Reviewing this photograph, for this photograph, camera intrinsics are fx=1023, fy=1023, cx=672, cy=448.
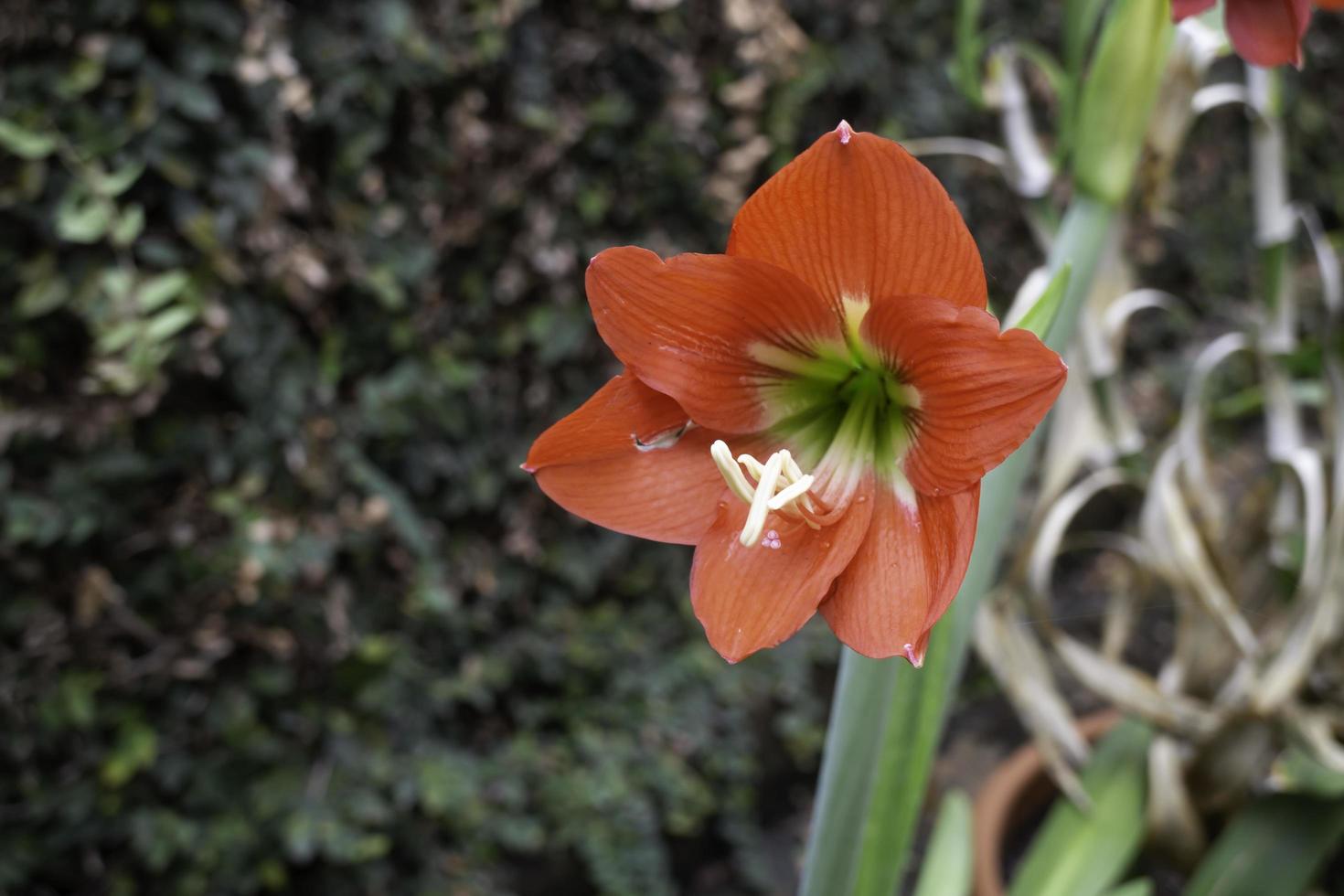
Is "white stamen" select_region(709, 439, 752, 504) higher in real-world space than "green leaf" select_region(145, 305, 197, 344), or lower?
higher

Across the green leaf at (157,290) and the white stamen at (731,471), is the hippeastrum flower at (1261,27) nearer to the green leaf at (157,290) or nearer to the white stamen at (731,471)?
the white stamen at (731,471)

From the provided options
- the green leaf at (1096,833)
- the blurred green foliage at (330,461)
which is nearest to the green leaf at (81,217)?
the blurred green foliage at (330,461)

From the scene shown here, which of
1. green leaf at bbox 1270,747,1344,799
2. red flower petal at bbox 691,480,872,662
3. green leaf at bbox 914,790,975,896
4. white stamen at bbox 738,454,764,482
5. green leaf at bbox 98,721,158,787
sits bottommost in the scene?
green leaf at bbox 98,721,158,787

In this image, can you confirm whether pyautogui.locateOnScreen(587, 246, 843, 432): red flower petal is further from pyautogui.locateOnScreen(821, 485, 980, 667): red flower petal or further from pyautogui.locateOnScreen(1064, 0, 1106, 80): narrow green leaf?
pyautogui.locateOnScreen(1064, 0, 1106, 80): narrow green leaf

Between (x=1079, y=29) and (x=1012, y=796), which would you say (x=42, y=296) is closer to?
(x=1079, y=29)

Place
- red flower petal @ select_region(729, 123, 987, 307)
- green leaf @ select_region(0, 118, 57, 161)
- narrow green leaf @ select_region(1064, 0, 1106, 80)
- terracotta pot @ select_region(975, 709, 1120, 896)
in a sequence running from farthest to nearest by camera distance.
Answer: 1. terracotta pot @ select_region(975, 709, 1120, 896)
2. green leaf @ select_region(0, 118, 57, 161)
3. narrow green leaf @ select_region(1064, 0, 1106, 80)
4. red flower petal @ select_region(729, 123, 987, 307)

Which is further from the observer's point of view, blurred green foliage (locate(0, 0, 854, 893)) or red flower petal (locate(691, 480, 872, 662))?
blurred green foliage (locate(0, 0, 854, 893))

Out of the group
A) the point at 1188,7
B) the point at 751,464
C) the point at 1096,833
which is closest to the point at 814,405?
the point at 751,464

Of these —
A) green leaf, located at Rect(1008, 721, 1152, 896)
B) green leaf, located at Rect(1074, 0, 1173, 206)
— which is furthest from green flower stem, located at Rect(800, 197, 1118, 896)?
green leaf, located at Rect(1008, 721, 1152, 896)

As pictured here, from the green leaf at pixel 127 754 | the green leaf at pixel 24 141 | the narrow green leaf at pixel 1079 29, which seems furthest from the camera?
the green leaf at pixel 127 754

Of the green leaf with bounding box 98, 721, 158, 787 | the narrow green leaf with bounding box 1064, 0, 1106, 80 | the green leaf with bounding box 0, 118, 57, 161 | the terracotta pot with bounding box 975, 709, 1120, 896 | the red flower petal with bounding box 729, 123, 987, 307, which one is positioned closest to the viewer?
the red flower petal with bounding box 729, 123, 987, 307
